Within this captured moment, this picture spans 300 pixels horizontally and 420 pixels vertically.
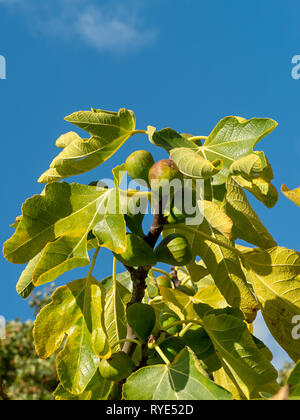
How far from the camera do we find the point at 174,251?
5.25 ft

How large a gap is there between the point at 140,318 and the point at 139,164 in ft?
1.65

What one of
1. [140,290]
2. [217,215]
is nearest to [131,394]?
[140,290]

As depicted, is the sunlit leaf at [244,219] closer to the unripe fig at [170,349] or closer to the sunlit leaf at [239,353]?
the sunlit leaf at [239,353]

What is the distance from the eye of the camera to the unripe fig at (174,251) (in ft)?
5.24

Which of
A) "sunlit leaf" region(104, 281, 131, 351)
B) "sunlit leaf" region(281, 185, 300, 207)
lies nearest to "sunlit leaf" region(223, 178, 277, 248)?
"sunlit leaf" region(281, 185, 300, 207)

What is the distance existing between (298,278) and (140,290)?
0.56 meters

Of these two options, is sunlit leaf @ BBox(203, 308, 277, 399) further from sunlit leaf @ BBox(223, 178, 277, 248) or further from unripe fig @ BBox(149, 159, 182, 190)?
unripe fig @ BBox(149, 159, 182, 190)

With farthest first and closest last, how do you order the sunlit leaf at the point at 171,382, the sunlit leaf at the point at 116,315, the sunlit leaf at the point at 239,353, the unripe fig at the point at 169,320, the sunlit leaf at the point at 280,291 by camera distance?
the sunlit leaf at the point at 116,315
the unripe fig at the point at 169,320
the sunlit leaf at the point at 280,291
the sunlit leaf at the point at 239,353
the sunlit leaf at the point at 171,382

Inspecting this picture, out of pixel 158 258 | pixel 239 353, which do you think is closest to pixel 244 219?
pixel 158 258

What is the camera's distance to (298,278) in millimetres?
1709

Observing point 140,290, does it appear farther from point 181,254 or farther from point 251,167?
point 251,167

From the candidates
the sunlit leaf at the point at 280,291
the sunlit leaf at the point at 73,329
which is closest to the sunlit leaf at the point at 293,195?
the sunlit leaf at the point at 280,291

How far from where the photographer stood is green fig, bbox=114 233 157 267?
4.99 feet

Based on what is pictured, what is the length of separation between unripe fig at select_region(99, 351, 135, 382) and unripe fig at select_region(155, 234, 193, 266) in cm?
34
